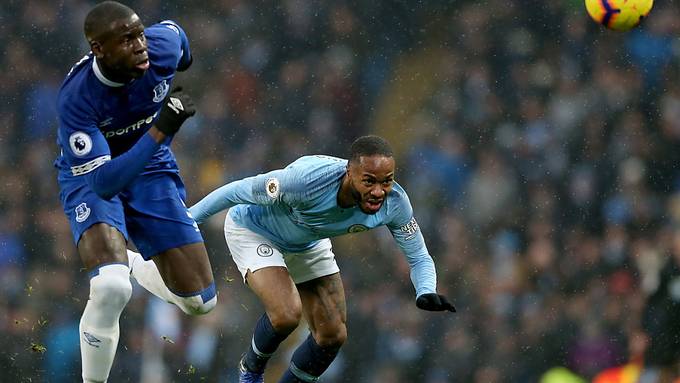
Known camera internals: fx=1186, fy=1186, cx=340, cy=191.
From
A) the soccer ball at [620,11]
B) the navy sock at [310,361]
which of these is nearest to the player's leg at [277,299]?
the navy sock at [310,361]

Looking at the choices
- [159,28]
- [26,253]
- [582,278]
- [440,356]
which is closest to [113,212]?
[159,28]

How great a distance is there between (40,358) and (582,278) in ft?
12.2

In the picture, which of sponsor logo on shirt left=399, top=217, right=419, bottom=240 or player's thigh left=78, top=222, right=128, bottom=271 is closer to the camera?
player's thigh left=78, top=222, right=128, bottom=271

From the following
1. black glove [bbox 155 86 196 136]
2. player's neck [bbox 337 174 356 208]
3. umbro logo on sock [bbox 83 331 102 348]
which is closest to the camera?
black glove [bbox 155 86 196 136]

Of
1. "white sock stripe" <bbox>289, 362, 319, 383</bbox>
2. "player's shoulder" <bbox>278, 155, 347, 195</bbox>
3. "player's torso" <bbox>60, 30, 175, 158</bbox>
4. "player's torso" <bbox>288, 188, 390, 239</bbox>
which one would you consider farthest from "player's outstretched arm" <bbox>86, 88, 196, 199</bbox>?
"white sock stripe" <bbox>289, 362, 319, 383</bbox>

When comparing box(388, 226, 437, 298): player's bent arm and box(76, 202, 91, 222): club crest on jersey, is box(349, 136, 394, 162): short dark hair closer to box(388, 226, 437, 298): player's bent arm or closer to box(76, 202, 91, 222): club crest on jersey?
box(388, 226, 437, 298): player's bent arm

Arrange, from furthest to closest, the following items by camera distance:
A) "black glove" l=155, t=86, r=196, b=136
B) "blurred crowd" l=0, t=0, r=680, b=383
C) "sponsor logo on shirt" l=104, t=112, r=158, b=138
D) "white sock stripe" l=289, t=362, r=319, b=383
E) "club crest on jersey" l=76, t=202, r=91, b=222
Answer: "blurred crowd" l=0, t=0, r=680, b=383 → "white sock stripe" l=289, t=362, r=319, b=383 → "sponsor logo on shirt" l=104, t=112, r=158, b=138 → "club crest on jersey" l=76, t=202, r=91, b=222 → "black glove" l=155, t=86, r=196, b=136

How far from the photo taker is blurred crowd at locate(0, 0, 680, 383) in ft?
26.5

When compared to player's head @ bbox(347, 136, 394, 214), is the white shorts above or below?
below

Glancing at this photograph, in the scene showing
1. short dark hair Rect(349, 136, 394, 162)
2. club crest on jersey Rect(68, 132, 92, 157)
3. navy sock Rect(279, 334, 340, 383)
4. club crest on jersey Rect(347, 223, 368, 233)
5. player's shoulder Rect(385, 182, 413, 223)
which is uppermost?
short dark hair Rect(349, 136, 394, 162)

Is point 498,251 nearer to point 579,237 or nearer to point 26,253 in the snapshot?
point 579,237

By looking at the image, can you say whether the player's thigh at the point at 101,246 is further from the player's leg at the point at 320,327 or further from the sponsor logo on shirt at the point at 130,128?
the player's leg at the point at 320,327

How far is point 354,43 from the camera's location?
321 inches

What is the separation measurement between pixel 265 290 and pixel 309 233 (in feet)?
1.13
